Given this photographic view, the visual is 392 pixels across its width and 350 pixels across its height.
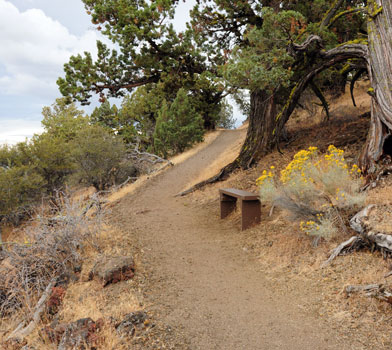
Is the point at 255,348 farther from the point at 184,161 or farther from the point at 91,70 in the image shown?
the point at 184,161

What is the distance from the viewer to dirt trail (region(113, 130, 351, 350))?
3.34 meters

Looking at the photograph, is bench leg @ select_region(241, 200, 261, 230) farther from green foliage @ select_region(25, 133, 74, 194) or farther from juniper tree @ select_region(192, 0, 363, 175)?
green foliage @ select_region(25, 133, 74, 194)

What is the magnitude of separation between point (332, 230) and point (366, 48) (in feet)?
14.5

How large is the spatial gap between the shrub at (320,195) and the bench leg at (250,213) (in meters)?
1.25

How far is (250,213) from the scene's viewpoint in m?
7.07

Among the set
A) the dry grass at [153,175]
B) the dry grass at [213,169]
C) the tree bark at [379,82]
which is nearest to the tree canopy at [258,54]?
the tree bark at [379,82]

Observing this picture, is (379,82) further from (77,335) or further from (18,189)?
(18,189)

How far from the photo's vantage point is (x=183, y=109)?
66.6 ft

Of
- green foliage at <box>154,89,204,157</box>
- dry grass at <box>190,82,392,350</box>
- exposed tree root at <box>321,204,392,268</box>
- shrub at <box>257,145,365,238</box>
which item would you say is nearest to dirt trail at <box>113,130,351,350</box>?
dry grass at <box>190,82,392,350</box>

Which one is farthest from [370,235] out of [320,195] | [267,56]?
[267,56]

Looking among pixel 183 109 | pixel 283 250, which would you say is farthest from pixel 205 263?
pixel 183 109

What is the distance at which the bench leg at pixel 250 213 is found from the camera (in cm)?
703

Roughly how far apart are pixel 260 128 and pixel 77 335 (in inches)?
342

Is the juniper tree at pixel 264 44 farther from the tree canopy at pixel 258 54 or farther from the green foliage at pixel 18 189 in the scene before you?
the green foliage at pixel 18 189
